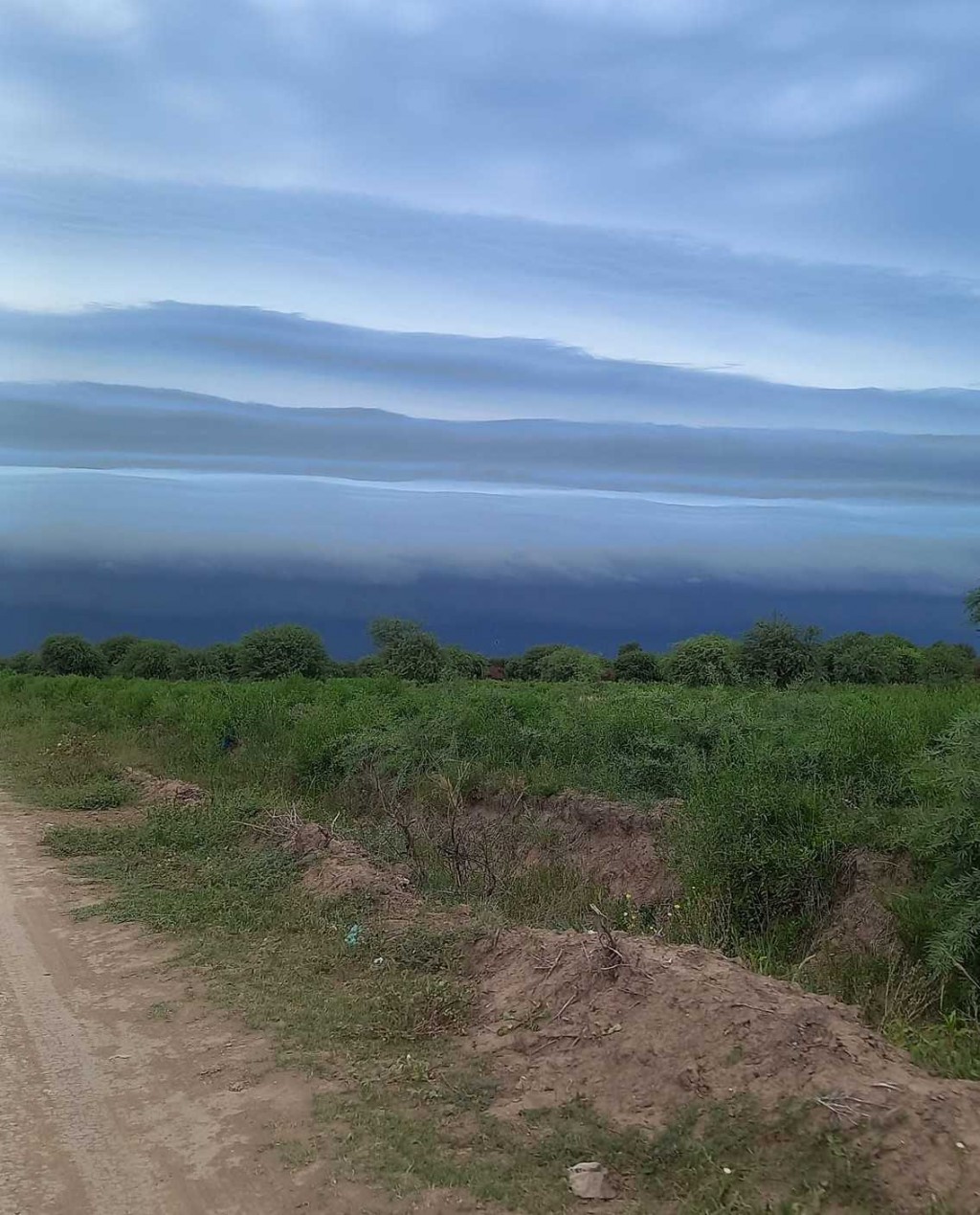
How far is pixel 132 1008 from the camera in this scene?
6109 millimetres

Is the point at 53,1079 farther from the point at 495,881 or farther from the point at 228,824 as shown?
the point at 228,824

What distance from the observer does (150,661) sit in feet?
147

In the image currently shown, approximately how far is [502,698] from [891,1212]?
40.2ft

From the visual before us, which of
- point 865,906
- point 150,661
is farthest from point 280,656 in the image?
point 865,906

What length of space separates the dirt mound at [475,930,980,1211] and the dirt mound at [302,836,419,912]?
6.30 feet

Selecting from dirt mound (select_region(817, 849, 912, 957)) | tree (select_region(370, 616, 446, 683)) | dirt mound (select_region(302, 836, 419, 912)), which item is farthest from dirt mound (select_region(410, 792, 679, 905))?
tree (select_region(370, 616, 446, 683))

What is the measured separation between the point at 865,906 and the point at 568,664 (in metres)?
29.9

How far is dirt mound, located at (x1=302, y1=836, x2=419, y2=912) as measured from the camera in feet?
25.8

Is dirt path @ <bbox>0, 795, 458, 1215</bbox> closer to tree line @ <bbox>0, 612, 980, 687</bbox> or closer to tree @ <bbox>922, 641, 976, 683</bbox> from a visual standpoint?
tree line @ <bbox>0, 612, 980, 687</bbox>

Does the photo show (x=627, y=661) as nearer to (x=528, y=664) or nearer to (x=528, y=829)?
(x=528, y=664)

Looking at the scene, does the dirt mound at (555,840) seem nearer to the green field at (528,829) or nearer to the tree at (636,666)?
the green field at (528,829)

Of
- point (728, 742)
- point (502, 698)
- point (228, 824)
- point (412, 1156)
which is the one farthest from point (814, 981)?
point (502, 698)

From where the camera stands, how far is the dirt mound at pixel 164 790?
41.5 feet

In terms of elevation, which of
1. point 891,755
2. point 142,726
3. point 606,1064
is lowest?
point 142,726
